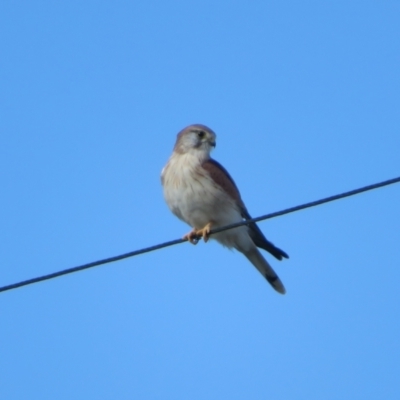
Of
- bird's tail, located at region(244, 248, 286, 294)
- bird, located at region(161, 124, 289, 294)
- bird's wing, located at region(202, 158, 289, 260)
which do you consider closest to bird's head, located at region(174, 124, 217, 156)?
bird, located at region(161, 124, 289, 294)

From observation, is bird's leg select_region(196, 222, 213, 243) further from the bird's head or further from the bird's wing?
the bird's head

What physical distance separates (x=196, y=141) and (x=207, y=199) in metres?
0.79

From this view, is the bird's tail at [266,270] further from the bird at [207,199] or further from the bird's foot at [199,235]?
the bird's foot at [199,235]

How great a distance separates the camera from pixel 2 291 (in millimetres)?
5559

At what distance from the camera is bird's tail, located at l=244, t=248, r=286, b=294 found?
8.51 metres

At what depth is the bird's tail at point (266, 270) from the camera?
851 centimetres

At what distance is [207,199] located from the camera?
7.94 metres

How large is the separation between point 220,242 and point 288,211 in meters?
2.82

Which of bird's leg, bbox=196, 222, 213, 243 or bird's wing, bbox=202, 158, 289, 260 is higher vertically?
bird's wing, bbox=202, 158, 289, 260

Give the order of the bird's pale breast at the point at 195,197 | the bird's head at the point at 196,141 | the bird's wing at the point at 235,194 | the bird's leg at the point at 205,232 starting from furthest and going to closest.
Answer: the bird's head at the point at 196,141 < the bird's wing at the point at 235,194 < the bird's pale breast at the point at 195,197 < the bird's leg at the point at 205,232

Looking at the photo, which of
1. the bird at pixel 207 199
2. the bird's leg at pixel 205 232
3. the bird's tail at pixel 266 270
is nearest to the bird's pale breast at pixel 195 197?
the bird at pixel 207 199

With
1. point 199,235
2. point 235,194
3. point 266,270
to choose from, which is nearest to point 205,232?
point 199,235

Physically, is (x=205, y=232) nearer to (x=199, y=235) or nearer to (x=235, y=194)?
(x=199, y=235)

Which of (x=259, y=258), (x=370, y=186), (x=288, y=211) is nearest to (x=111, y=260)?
(x=288, y=211)
